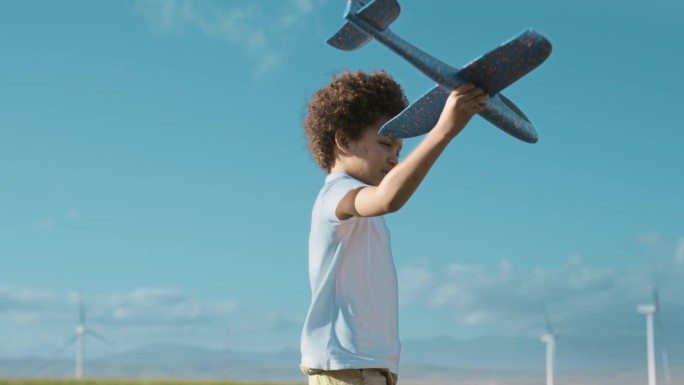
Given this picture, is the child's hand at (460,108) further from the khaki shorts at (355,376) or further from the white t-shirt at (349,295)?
the khaki shorts at (355,376)

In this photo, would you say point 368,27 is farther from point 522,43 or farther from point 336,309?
point 336,309

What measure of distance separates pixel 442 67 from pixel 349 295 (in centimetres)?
91

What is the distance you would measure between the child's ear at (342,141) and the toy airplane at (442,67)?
32 centimetres

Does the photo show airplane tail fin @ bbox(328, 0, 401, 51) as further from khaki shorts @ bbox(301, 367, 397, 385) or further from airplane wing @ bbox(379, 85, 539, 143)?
khaki shorts @ bbox(301, 367, 397, 385)

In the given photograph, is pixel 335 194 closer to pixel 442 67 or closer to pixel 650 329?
pixel 442 67

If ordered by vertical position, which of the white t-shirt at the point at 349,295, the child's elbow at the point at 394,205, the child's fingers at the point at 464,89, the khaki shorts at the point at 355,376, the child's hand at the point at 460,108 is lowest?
the khaki shorts at the point at 355,376

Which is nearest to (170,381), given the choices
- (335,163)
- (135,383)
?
(135,383)

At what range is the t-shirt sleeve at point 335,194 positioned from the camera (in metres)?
3.06

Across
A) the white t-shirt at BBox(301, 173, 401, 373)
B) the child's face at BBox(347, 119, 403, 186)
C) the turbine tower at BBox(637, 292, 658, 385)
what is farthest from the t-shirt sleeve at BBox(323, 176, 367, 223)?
the turbine tower at BBox(637, 292, 658, 385)

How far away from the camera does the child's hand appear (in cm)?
254

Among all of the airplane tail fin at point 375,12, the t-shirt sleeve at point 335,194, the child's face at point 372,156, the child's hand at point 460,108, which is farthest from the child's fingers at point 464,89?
the child's face at point 372,156

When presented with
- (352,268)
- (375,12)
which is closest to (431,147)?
(375,12)

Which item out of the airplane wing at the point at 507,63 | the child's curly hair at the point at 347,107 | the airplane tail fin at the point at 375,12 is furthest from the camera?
the child's curly hair at the point at 347,107

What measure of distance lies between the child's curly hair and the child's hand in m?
0.89
